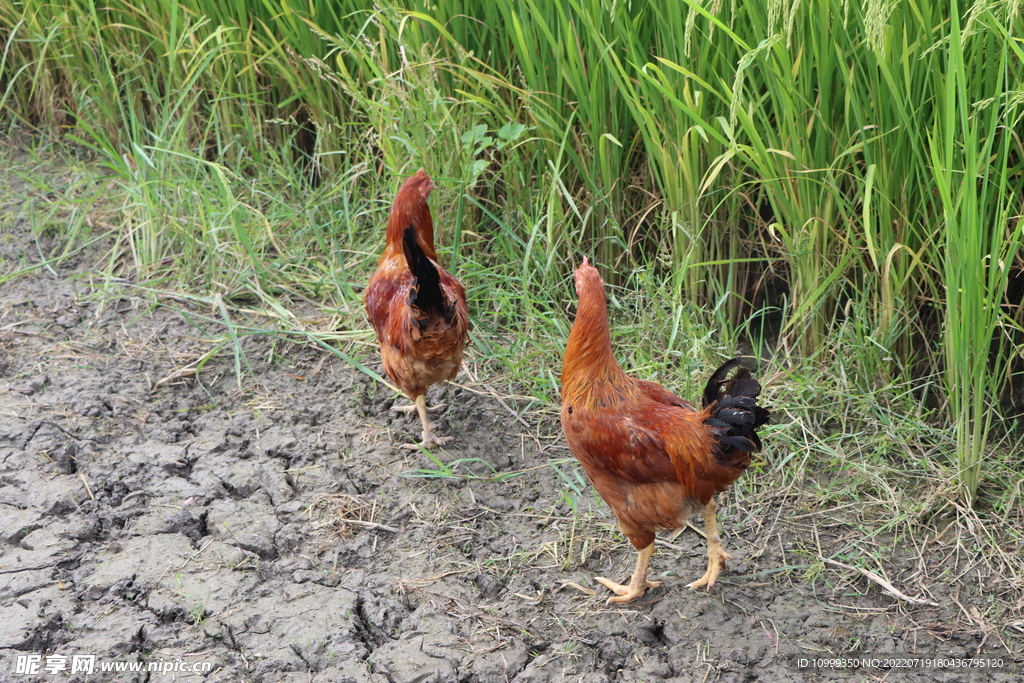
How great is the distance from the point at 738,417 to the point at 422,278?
1.14 m

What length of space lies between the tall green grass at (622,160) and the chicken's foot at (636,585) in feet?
3.11

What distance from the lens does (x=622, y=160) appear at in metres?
3.68

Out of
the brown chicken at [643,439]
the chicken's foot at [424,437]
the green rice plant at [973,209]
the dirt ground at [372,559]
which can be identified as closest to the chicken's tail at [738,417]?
the brown chicken at [643,439]

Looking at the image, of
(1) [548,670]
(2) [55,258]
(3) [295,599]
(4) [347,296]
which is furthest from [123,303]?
(1) [548,670]

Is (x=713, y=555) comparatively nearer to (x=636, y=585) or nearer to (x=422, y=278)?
(x=636, y=585)

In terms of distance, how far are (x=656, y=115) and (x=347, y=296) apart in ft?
5.33

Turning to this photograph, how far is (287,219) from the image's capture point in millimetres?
4453

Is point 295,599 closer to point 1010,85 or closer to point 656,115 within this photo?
point 656,115

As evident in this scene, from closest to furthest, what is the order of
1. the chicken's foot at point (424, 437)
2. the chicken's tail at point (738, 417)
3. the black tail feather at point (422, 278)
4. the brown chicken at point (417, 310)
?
1. the chicken's tail at point (738, 417)
2. the black tail feather at point (422, 278)
3. the brown chicken at point (417, 310)
4. the chicken's foot at point (424, 437)

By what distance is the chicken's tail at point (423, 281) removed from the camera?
2.79 meters

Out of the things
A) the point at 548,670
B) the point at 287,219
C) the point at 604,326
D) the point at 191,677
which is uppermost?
the point at 604,326

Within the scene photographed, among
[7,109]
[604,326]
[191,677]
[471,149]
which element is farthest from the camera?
[7,109]

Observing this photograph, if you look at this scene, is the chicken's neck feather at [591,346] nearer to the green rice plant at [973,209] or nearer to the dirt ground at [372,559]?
the dirt ground at [372,559]

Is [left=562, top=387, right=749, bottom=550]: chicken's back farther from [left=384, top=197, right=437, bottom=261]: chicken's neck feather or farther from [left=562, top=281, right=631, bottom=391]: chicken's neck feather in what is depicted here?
[left=384, top=197, right=437, bottom=261]: chicken's neck feather
